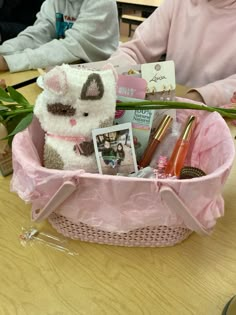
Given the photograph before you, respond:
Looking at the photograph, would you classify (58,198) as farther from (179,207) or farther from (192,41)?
(192,41)

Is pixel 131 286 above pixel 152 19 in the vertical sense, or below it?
below

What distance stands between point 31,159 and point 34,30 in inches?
44.2

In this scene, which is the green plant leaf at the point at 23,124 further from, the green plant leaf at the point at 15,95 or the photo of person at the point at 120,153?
the photo of person at the point at 120,153

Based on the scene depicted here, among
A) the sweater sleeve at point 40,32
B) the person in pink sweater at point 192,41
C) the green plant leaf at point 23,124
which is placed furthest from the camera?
the sweater sleeve at point 40,32

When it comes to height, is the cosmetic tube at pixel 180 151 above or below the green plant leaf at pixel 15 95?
below

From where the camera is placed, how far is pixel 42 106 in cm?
49

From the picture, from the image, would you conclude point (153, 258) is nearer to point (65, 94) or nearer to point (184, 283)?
point (184, 283)

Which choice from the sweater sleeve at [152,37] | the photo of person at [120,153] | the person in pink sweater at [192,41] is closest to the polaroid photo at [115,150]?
the photo of person at [120,153]

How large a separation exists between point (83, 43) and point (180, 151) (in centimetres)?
87

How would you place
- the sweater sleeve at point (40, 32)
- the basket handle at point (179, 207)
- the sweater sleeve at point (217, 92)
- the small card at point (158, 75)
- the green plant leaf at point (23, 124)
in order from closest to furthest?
the basket handle at point (179, 207), the green plant leaf at point (23, 124), the small card at point (158, 75), the sweater sleeve at point (217, 92), the sweater sleeve at point (40, 32)

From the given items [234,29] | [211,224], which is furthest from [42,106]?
[234,29]

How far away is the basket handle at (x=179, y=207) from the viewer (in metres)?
0.42

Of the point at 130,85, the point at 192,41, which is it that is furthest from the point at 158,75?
the point at 192,41

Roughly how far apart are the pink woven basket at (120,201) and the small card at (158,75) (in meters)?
0.16
